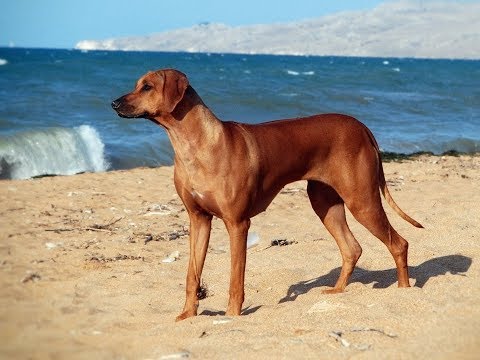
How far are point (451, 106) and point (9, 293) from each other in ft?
87.9

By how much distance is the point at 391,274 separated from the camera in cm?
732

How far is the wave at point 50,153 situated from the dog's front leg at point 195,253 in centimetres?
911

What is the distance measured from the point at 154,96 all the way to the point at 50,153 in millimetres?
11306

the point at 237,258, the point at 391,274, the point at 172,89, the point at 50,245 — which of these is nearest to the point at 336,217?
the point at 391,274

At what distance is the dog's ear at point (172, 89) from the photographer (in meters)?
5.60

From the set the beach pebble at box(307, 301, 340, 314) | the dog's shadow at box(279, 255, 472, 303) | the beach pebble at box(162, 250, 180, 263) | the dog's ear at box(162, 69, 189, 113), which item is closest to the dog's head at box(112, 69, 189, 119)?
the dog's ear at box(162, 69, 189, 113)

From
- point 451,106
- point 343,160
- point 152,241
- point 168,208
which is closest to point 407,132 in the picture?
point 451,106

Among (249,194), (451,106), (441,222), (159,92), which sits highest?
(159,92)

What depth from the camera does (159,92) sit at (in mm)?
5609

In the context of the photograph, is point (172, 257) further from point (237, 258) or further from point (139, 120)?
point (139, 120)

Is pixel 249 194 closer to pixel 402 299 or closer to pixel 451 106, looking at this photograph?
pixel 402 299

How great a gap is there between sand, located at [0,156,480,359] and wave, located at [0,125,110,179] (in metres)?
3.21

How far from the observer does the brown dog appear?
569cm

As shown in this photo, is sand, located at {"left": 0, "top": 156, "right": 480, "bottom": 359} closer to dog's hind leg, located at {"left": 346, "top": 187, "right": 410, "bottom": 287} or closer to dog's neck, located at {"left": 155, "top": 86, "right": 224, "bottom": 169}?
dog's hind leg, located at {"left": 346, "top": 187, "right": 410, "bottom": 287}
